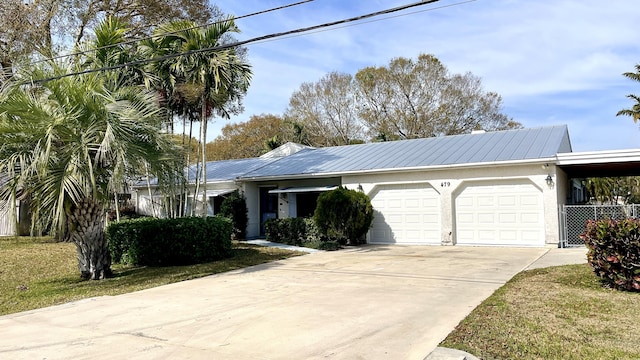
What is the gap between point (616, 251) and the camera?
7508 mm

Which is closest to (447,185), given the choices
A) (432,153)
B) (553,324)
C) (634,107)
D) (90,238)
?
(432,153)

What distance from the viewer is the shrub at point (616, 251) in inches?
288

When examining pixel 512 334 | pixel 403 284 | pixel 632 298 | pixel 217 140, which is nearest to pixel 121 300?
pixel 403 284

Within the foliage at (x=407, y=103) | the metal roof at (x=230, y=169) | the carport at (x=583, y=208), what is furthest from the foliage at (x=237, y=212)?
the foliage at (x=407, y=103)

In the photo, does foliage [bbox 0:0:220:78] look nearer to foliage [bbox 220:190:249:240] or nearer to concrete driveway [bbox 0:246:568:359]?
foliage [bbox 220:190:249:240]

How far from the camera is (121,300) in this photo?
8.07m

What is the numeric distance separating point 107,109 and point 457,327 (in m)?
8.06

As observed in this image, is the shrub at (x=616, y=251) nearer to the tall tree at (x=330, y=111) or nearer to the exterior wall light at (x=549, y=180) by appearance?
the exterior wall light at (x=549, y=180)

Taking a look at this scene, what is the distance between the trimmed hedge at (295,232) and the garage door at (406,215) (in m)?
2.27

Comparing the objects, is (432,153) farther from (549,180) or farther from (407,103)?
(407,103)

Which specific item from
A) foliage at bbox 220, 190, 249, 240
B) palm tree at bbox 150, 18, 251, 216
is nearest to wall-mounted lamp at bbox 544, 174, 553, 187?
palm tree at bbox 150, 18, 251, 216

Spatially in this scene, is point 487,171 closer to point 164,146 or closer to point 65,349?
point 164,146

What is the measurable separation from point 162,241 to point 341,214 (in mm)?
6259

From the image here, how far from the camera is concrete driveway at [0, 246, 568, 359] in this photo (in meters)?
5.04
